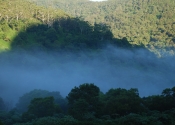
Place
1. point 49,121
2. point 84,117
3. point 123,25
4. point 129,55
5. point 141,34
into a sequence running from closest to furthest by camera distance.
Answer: point 49,121 → point 84,117 → point 129,55 → point 141,34 → point 123,25

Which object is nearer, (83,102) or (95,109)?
(83,102)

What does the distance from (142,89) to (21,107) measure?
44360 millimetres

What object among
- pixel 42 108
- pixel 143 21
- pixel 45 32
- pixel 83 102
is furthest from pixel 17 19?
pixel 143 21

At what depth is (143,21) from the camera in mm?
144250

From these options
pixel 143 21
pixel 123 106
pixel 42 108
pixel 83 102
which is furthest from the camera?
pixel 143 21

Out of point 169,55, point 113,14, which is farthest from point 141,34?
point 113,14

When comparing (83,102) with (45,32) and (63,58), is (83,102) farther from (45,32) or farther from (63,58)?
(45,32)

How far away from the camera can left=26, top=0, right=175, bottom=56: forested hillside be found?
382 feet

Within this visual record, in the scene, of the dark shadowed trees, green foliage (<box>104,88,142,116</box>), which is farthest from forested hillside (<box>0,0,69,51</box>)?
green foliage (<box>104,88,142,116</box>)

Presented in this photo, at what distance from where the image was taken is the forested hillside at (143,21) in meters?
116

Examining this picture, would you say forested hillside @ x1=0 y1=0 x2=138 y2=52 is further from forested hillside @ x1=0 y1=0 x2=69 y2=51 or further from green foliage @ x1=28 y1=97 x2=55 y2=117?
green foliage @ x1=28 y1=97 x2=55 y2=117

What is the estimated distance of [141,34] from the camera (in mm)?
127625

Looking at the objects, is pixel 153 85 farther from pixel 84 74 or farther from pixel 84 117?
pixel 84 117

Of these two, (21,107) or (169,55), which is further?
(169,55)
